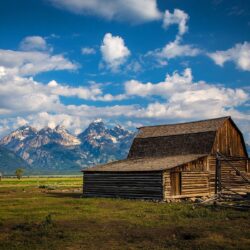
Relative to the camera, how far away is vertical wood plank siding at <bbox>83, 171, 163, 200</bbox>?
1516 inches

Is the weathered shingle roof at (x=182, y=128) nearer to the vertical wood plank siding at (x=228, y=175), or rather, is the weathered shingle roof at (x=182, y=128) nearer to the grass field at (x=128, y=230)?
the vertical wood plank siding at (x=228, y=175)

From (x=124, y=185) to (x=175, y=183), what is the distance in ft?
18.4

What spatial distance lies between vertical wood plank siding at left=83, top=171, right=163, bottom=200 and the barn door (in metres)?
1.60

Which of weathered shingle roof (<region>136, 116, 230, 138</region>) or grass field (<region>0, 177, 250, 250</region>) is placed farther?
weathered shingle roof (<region>136, 116, 230, 138</region>)

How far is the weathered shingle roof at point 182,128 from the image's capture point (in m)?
47.3

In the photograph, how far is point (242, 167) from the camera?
48.6 m

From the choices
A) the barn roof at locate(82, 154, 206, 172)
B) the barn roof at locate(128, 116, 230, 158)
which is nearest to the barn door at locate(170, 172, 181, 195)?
the barn roof at locate(82, 154, 206, 172)

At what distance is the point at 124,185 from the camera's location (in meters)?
41.4

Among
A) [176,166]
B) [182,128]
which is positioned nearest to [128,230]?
[176,166]

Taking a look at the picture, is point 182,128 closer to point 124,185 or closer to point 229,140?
point 229,140

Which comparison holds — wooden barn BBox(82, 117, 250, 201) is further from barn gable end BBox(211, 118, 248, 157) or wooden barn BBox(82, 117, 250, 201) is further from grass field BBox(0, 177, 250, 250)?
grass field BBox(0, 177, 250, 250)

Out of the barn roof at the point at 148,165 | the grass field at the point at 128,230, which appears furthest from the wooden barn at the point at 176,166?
the grass field at the point at 128,230

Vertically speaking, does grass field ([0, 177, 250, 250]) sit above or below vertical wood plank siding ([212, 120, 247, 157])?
below

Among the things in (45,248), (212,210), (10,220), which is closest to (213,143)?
(212,210)
